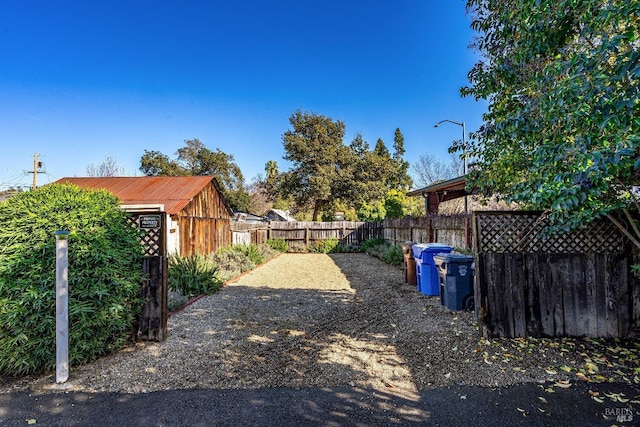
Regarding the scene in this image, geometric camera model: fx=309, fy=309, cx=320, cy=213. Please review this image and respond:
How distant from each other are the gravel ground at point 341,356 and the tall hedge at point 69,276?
0.28 m

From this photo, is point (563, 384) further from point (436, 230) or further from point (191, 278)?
point (436, 230)

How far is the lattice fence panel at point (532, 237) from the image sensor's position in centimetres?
409

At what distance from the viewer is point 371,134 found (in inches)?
1011

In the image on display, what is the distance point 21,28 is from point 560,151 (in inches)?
497

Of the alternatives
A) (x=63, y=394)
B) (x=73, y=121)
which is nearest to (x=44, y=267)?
(x=63, y=394)

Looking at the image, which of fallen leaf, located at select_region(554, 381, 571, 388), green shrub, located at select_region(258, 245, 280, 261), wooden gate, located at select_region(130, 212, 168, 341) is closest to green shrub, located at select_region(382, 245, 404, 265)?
green shrub, located at select_region(258, 245, 280, 261)

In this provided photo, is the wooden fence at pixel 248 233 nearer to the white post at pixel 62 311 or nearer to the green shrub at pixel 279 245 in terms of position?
the green shrub at pixel 279 245

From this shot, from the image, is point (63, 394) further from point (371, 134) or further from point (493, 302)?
point (371, 134)

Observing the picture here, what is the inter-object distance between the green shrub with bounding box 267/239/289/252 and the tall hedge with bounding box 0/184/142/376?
43.4 ft

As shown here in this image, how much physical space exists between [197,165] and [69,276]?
27833 millimetres

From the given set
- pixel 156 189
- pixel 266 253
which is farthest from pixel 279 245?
pixel 156 189

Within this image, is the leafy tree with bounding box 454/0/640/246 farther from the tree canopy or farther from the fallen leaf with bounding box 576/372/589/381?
the tree canopy

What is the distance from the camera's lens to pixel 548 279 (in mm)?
4070

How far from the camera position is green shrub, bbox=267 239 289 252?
1709 centimetres
